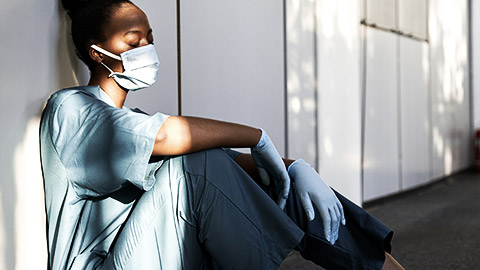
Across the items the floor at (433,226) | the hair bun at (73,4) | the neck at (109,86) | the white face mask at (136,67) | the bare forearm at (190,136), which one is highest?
the hair bun at (73,4)

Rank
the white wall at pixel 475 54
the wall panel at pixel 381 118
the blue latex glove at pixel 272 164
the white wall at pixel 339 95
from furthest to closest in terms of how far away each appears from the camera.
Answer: the white wall at pixel 475 54 < the wall panel at pixel 381 118 < the white wall at pixel 339 95 < the blue latex glove at pixel 272 164

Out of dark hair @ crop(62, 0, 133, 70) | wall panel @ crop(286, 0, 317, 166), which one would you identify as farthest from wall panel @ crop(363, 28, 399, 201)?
dark hair @ crop(62, 0, 133, 70)

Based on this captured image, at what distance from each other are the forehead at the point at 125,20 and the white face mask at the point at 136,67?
0.05 m

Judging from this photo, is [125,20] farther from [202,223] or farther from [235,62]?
[235,62]

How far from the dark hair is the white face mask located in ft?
0.11

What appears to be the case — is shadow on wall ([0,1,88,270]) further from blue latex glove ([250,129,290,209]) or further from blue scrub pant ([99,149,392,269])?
blue latex glove ([250,129,290,209])

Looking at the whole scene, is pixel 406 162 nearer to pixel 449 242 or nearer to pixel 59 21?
pixel 449 242

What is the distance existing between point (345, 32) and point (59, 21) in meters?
2.00

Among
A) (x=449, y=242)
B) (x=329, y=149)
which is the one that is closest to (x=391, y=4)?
(x=329, y=149)

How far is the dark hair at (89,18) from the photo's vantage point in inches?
52.2

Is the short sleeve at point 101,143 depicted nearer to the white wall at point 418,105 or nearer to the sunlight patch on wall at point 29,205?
the sunlight patch on wall at point 29,205

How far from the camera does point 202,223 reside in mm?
1099

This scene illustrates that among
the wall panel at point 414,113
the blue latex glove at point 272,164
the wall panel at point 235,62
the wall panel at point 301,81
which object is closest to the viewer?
the blue latex glove at point 272,164

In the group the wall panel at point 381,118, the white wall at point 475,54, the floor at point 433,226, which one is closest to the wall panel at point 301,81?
the floor at point 433,226
